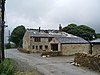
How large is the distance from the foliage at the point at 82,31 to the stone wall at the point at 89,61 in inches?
2291

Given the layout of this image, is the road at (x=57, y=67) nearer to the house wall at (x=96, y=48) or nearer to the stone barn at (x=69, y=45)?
the house wall at (x=96, y=48)

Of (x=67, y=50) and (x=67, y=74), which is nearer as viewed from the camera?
(x=67, y=74)

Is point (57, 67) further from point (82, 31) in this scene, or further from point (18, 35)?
point (18, 35)

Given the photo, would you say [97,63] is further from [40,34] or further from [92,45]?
[40,34]

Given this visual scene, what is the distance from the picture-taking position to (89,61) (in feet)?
84.3

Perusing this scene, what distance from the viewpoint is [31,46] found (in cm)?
6838

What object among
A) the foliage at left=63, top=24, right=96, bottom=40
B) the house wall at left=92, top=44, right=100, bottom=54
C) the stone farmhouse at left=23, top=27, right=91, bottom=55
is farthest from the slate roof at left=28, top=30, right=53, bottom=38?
the house wall at left=92, top=44, right=100, bottom=54

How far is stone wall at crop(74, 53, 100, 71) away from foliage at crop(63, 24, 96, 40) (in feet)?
191

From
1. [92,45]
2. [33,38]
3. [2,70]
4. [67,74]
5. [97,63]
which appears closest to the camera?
[2,70]

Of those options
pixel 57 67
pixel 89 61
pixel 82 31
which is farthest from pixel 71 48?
pixel 82 31

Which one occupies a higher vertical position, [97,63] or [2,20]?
[2,20]

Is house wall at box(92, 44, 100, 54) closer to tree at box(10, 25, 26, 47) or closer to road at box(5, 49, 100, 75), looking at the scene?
road at box(5, 49, 100, 75)

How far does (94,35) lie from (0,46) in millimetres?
68643

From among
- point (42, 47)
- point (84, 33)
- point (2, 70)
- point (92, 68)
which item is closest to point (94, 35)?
point (84, 33)
